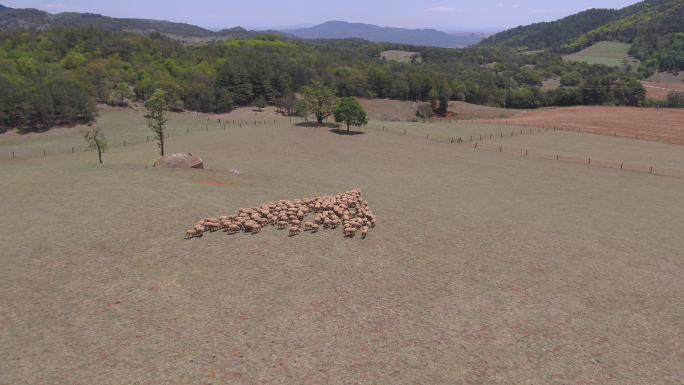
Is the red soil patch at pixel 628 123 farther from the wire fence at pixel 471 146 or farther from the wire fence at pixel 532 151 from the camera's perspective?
the wire fence at pixel 532 151

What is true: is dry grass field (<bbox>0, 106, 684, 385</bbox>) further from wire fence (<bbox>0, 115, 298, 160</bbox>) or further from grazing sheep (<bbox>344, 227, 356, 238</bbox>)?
wire fence (<bbox>0, 115, 298, 160</bbox>)

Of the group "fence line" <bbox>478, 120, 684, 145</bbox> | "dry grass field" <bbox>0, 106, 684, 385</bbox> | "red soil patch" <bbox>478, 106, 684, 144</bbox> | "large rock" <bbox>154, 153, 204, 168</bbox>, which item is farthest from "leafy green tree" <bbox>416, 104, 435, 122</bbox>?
"large rock" <bbox>154, 153, 204, 168</bbox>

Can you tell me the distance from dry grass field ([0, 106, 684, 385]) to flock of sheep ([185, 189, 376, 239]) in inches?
39.6

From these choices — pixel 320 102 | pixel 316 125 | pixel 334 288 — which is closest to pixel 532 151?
pixel 316 125

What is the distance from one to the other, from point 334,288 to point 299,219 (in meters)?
9.46

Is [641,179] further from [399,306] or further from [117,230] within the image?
[117,230]

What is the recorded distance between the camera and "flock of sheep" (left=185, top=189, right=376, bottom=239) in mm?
29719

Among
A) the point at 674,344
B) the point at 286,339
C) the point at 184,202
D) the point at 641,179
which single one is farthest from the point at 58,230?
the point at 641,179

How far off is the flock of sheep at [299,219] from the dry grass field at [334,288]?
1006mm

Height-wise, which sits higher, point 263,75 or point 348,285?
point 263,75

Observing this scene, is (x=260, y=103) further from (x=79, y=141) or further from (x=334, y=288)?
(x=334, y=288)

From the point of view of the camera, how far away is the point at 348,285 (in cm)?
2355

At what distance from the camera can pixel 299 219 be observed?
31.8 meters

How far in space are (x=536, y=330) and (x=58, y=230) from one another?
28383mm
